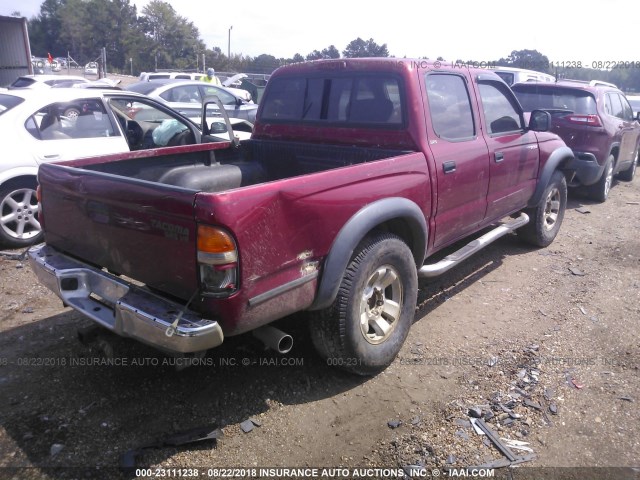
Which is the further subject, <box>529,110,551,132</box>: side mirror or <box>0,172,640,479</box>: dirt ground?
<box>529,110,551,132</box>: side mirror

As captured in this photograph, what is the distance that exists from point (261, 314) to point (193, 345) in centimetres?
37

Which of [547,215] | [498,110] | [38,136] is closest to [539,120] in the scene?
[498,110]

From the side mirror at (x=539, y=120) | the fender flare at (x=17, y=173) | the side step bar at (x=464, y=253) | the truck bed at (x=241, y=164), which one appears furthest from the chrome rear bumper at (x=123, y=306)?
the side mirror at (x=539, y=120)

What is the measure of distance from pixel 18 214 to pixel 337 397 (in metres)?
4.17

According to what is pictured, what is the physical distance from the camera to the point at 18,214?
17.9 feet

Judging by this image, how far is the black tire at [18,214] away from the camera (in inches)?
211

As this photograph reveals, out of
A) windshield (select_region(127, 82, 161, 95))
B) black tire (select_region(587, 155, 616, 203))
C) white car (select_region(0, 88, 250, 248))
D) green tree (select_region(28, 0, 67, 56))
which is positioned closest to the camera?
white car (select_region(0, 88, 250, 248))

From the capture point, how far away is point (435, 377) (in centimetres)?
347

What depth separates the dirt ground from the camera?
2.70m

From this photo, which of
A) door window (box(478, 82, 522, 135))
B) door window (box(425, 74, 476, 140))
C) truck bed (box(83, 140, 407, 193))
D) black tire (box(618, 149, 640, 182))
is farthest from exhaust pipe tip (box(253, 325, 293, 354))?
black tire (box(618, 149, 640, 182))

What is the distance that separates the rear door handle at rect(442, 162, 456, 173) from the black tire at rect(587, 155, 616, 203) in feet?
18.8

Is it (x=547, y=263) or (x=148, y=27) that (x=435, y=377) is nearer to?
(x=547, y=263)

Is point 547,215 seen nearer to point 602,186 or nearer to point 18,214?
point 602,186

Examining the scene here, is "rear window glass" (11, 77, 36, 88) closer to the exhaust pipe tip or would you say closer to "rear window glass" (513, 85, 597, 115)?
"rear window glass" (513, 85, 597, 115)
